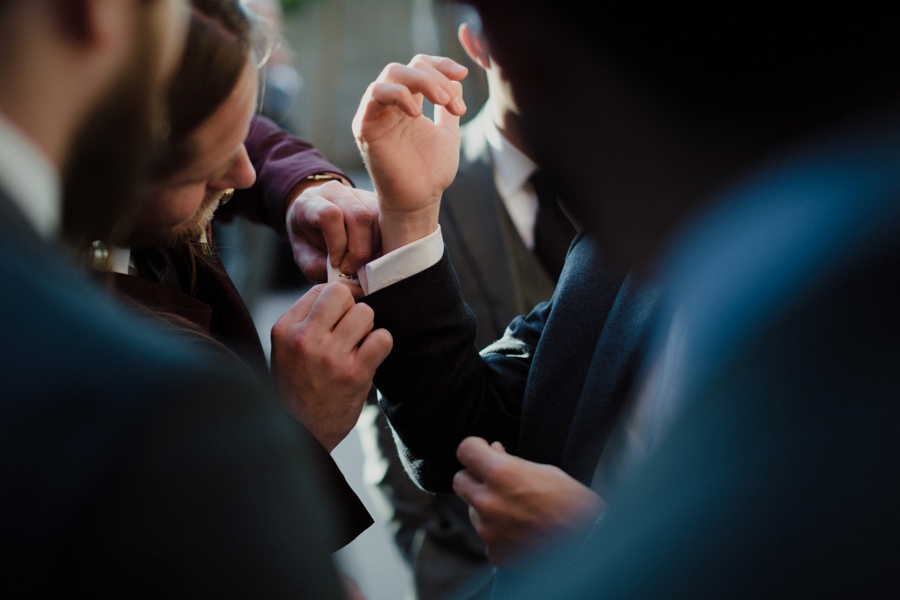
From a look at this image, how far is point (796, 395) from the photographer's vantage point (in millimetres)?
491

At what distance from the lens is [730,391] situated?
1.73 ft

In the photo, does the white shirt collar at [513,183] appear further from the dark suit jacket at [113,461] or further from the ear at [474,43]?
the dark suit jacket at [113,461]

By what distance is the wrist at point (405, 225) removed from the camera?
2.90 feet

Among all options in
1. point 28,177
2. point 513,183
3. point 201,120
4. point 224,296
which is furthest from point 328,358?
point 513,183

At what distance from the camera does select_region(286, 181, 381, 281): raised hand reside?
2.99 feet

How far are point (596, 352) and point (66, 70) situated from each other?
0.65 meters

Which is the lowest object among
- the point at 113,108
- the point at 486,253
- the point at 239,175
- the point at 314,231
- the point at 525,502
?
the point at 525,502

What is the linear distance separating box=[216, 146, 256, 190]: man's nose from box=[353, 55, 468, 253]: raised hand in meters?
0.15

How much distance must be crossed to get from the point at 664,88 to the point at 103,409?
0.46 m

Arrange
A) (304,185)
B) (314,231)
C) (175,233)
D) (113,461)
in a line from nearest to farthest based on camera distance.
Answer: (113,461)
(175,233)
(314,231)
(304,185)

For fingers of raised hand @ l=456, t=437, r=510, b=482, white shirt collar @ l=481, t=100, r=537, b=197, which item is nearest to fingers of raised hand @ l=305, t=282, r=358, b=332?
fingers of raised hand @ l=456, t=437, r=510, b=482

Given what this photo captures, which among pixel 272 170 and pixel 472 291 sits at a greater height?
pixel 272 170

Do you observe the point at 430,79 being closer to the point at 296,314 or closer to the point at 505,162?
the point at 296,314

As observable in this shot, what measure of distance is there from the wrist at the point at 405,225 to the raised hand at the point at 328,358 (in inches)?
4.2
